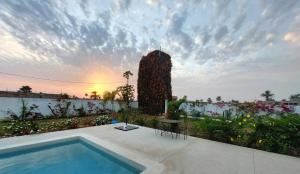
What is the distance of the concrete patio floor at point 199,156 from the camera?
3559mm

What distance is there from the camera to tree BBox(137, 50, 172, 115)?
15898 millimetres

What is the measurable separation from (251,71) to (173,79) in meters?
7.84

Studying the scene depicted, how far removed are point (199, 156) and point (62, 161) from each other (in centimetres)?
418

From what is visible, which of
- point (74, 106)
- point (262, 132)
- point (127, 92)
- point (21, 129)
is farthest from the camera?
point (74, 106)

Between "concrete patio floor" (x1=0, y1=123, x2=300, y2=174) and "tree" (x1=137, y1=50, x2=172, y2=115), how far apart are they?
394 inches

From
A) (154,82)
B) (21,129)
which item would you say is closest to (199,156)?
(21,129)

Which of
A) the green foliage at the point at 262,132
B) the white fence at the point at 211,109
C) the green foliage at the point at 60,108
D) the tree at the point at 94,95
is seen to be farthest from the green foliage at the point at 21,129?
the tree at the point at 94,95

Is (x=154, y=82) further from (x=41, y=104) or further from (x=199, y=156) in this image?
(x=199, y=156)

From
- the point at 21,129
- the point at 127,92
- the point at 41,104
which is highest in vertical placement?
the point at 127,92

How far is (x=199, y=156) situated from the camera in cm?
434

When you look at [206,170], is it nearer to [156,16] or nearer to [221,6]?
[221,6]

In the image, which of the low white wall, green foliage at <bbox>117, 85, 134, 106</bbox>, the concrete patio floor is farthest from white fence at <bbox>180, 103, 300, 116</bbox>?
the low white wall

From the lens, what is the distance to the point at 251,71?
1106cm

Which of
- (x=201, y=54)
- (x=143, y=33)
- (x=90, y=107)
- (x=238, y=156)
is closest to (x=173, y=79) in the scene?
(x=201, y=54)
